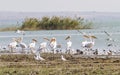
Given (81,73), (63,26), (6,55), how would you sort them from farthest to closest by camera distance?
1. (63,26)
2. (6,55)
3. (81,73)

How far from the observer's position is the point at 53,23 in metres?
60.7

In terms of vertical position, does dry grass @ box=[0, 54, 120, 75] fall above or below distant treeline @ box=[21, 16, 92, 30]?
above

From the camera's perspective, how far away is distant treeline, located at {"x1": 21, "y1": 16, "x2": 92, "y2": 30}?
60.0 metres

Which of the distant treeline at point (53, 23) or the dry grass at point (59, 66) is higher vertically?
the dry grass at point (59, 66)

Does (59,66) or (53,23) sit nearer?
(59,66)

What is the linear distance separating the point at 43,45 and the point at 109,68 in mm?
8599

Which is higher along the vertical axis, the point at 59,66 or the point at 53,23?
the point at 59,66

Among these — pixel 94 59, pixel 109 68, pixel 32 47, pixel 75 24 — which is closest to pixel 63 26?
pixel 75 24

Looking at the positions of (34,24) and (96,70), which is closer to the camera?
(96,70)

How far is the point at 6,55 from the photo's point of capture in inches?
946

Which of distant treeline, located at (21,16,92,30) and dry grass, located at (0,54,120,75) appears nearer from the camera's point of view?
dry grass, located at (0,54,120,75)

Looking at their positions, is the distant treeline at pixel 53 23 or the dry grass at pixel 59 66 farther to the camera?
the distant treeline at pixel 53 23

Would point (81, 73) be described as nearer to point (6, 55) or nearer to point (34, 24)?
point (6, 55)

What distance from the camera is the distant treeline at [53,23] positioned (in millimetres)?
60000
